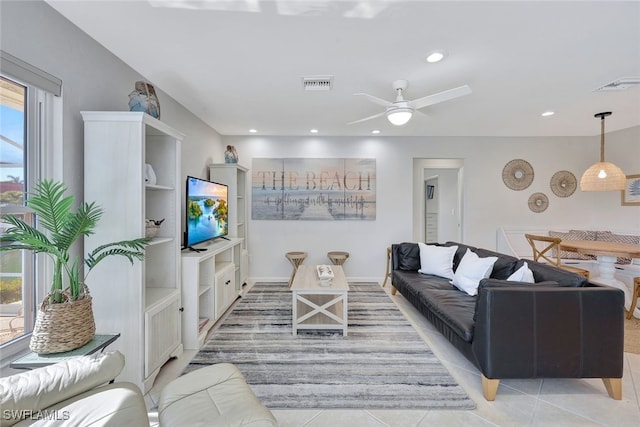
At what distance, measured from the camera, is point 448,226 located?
5.59 metres

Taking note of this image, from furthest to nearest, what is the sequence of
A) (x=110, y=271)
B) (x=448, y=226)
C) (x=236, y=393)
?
(x=448, y=226), (x=110, y=271), (x=236, y=393)

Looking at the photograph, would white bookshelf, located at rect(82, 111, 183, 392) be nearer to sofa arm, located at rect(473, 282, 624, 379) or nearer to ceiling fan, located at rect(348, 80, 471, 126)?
ceiling fan, located at rect(348, 80, 471, 126)

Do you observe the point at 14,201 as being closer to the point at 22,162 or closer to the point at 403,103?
the point at 22,162

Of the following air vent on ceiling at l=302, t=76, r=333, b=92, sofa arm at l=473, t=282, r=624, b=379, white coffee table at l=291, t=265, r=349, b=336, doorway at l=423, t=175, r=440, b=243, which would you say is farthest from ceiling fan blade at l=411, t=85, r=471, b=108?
doorway at l=423, t=175, r=440, b=243

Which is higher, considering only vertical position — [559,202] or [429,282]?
[559,202]

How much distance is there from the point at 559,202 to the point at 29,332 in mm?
6633

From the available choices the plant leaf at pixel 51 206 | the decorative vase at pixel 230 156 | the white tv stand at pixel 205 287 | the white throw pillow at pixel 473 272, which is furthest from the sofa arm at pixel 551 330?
the decorative vase at pixel 230 156

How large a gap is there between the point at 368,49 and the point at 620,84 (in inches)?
101

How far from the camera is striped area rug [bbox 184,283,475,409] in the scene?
1799mm

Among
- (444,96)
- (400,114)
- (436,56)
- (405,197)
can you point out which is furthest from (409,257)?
(436,56)

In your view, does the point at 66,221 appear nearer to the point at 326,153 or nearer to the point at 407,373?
the point at 407,373

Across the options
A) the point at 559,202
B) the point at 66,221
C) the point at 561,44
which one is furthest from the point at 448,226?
the point at 66,221

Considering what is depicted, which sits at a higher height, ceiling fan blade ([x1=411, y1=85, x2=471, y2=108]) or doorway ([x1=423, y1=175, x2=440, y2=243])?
ceiling fan blade ([x1=411, y1=85, x2=471, y2=108])

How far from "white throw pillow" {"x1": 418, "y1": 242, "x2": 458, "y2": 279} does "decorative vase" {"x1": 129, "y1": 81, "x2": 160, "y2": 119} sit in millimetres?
3295
